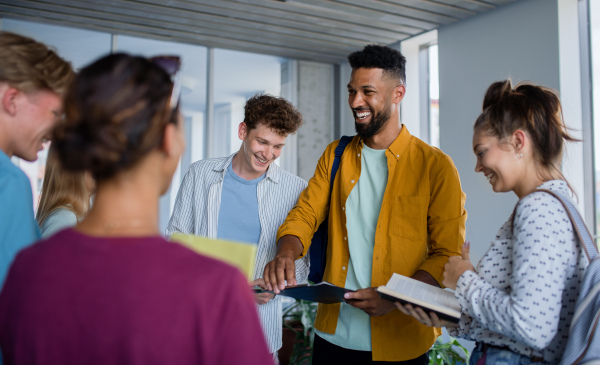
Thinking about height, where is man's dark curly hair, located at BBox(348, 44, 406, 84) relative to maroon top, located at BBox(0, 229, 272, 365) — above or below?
above

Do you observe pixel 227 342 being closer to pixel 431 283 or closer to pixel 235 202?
pixel 431 283

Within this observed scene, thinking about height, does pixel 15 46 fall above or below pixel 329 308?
above

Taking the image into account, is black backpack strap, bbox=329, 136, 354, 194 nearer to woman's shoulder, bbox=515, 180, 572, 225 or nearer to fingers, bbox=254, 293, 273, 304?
fingers, bbox=254, 293, 273, 304

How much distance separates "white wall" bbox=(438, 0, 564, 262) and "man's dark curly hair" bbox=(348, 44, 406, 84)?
2368 millimetres

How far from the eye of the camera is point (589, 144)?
157 inches

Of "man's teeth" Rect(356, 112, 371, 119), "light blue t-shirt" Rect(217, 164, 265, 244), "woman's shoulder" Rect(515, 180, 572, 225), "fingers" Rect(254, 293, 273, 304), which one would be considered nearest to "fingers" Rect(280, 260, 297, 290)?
"fingers" Rect(254, 293, 273, 304)

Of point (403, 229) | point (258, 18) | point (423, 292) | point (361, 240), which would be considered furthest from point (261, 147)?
point (258, 18)

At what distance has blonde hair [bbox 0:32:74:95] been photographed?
1046 mm

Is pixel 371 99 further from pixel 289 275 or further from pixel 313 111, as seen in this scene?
pixel 313 111

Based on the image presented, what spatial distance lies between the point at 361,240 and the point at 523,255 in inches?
33.1

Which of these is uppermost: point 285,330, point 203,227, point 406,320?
point 203,227

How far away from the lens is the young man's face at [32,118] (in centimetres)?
110

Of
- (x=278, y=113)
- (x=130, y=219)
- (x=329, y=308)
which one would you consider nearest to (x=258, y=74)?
(x=278, y=113)

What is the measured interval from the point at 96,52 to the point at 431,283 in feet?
15.6
